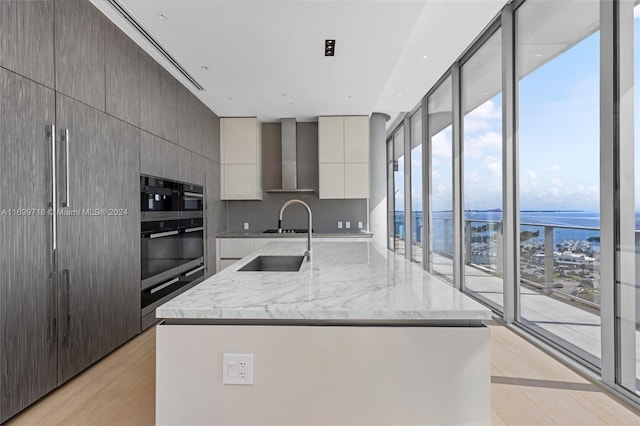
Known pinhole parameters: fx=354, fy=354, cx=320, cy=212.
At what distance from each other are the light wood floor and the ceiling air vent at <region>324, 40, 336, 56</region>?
2.80 meters

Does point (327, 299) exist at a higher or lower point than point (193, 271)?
higher

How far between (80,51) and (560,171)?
11.6 feet

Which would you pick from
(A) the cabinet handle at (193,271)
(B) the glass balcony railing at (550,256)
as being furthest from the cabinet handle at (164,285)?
(B) the glass balcony railing at (550,256)

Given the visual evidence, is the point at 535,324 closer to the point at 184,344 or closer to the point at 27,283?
the point at 184,344

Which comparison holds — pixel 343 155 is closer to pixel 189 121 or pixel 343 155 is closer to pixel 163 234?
pixel 189 121

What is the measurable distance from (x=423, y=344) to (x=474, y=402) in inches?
9.8

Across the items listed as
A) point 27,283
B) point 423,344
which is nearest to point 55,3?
point 27,283

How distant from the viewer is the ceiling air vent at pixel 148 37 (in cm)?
250

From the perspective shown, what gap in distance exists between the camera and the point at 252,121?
5.48 m

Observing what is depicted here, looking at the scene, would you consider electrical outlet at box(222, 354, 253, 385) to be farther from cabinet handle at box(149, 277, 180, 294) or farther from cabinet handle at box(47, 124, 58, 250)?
cabinet handle at box(149, 277, 180, 294)

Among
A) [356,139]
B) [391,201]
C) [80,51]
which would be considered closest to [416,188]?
[356,139]

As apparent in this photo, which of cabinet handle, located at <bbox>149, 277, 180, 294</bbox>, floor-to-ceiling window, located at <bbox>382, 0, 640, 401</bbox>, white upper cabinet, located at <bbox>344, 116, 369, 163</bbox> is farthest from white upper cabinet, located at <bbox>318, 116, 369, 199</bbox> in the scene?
cabinet handle, located at <bbox>149, 277, 180, 294</bbox>

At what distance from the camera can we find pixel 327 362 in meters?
1.20

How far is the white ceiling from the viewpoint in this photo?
256cm
